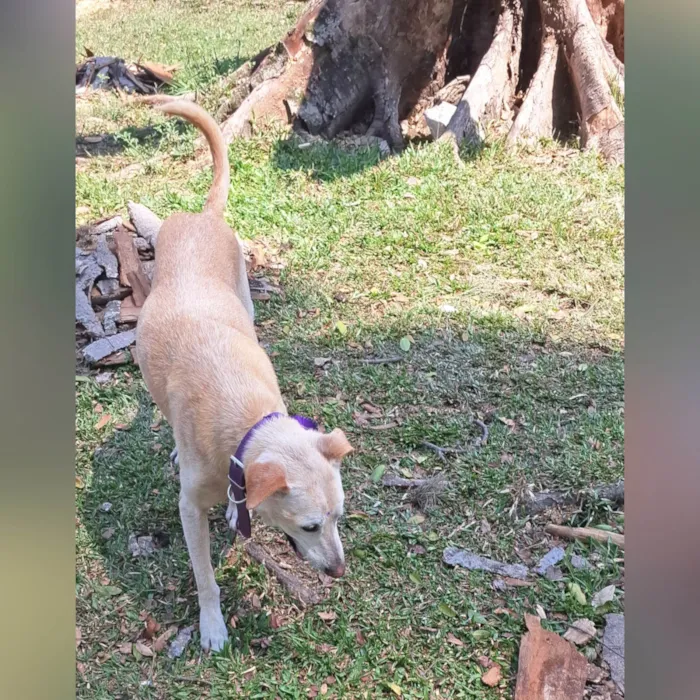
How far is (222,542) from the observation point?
342 centimetres

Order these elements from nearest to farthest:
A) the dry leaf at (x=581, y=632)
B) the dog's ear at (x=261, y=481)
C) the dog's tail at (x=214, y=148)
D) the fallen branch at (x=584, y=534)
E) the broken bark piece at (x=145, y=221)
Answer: the dog's ear at (x=261, y=481)
the dry leaf at (x=581, y=632)
the fallen branch at (x=584, y=534)
the dog's tail at (x=214, y=148)
the broken bark piece at (x=145, y=221)

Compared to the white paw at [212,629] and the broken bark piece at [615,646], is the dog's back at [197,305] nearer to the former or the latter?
the white paw at [212,629]

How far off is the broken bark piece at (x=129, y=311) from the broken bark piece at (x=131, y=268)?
0.04 metres

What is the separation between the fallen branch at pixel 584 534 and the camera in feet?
10.8

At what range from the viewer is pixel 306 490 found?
250 cm

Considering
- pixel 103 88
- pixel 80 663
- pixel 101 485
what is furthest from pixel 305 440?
pixel 103 88

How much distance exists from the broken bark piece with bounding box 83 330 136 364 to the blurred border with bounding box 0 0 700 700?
396cm

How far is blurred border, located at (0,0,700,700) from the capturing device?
0.90m

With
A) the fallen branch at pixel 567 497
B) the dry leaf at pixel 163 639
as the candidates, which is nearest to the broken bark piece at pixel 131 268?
the dry leaf at pixel 163 639

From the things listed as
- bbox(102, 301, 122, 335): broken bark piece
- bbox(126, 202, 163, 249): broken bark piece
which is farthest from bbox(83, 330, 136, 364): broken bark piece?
bbox(126, 202, 163, 249): broken bark piece
